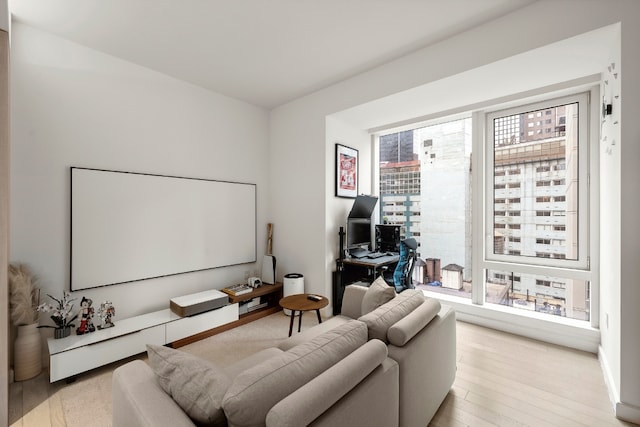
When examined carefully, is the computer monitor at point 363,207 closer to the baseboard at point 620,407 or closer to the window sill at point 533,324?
the window sill at point 533,324

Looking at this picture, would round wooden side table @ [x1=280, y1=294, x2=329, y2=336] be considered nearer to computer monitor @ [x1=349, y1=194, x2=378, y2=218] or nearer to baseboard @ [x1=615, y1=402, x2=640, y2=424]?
computer monitor @ [x1=349, y1=194, x2=378, y2=218]

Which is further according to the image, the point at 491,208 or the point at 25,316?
the point at 491,208

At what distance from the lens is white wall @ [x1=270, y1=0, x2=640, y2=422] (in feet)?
6.06

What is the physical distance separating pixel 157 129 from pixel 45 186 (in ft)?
3.70

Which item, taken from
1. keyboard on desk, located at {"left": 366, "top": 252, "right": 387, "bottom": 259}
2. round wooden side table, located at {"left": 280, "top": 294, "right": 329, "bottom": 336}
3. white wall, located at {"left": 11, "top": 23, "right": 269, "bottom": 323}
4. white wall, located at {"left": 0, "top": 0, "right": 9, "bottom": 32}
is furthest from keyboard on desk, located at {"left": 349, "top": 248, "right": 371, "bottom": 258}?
white wall, located at {"left": 0, "top": 0, "right": 9, "bottom": 32}

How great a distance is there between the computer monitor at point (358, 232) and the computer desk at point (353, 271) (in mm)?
239

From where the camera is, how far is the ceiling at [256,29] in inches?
85.4

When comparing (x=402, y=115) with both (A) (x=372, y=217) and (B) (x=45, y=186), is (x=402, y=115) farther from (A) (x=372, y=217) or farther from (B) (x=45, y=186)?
(B) (x=45, y=186)

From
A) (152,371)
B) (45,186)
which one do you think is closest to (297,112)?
(45,186)

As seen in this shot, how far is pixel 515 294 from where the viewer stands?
10.7 ft

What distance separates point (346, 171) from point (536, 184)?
7.32ft

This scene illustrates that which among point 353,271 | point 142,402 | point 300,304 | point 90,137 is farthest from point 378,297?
point 90,137

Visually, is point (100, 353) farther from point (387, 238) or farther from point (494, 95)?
point (494, 95)

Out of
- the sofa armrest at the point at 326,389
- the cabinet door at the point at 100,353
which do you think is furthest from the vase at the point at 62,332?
the sofa armrest at the point at 326,389
